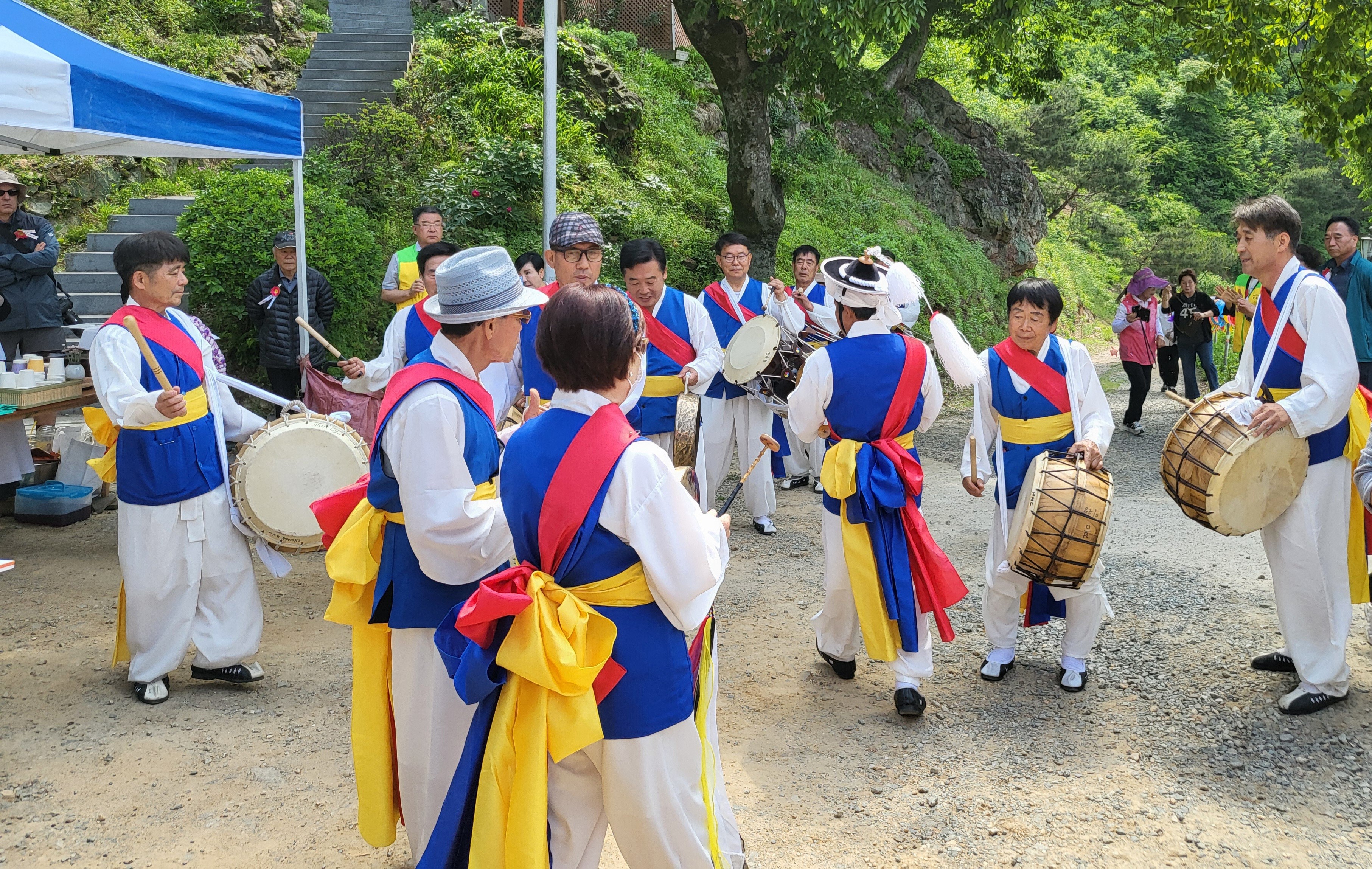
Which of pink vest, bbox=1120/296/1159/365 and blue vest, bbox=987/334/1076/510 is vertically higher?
blue vest, bbox=987/334/1076/510

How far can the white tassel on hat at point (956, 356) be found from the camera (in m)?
4.35

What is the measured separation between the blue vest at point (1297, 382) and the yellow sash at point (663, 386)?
2882 millimetres

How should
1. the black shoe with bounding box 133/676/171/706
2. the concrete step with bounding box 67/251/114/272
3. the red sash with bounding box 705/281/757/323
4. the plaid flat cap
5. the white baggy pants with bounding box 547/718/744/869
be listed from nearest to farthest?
1. the white baggy pants with bounding box 547/718/744/869
2. the black shoe with bounding box 133/676/171/706
3. the plaid flat cap
4. the red sash with bounding box 705/281/757/323
5. the concrete step with bounding box 67/251/114/272

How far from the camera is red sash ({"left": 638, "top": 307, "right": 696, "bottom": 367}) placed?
5676 millimetres

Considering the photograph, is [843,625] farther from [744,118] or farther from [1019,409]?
[744,118]

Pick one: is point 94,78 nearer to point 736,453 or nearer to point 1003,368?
point 1003,368

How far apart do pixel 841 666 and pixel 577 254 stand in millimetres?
2361

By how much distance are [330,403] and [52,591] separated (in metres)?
1.93

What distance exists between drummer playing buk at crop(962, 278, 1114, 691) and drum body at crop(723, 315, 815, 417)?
5.51ft

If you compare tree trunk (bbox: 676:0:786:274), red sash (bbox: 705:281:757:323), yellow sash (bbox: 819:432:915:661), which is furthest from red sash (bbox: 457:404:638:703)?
tree trunk (bbox: 676:0:786:274)

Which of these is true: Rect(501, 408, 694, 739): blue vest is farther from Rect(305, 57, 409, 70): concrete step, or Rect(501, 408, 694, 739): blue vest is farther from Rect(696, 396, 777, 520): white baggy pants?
Rect(305, 57, 409, 70): concrete step

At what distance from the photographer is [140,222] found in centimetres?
1074

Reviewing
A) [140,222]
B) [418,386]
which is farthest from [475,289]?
[140,222]

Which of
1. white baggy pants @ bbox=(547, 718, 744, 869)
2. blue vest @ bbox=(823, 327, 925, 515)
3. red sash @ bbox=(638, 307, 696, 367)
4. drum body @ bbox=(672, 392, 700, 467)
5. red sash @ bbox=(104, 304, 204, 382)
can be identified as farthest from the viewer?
red sash @ bbox=(638, 307, 696, 367)
